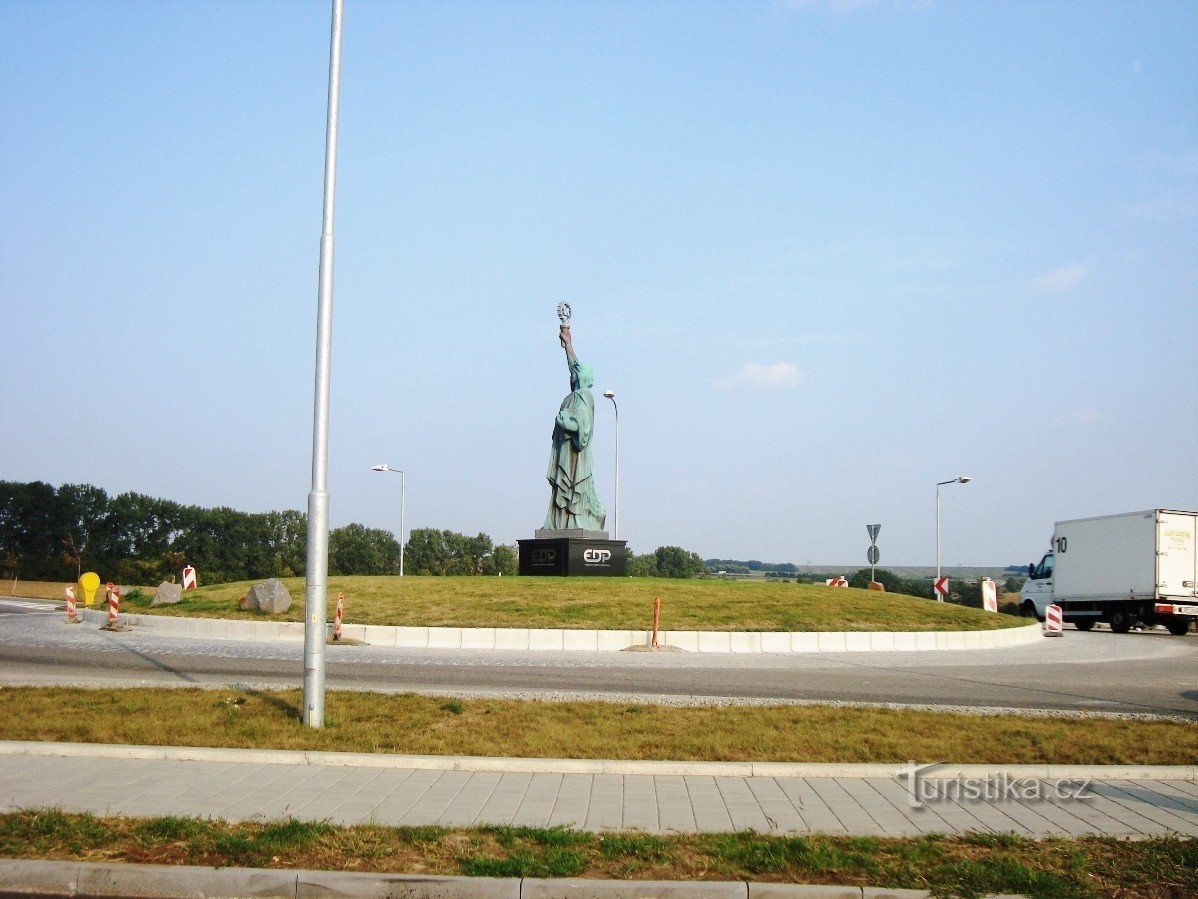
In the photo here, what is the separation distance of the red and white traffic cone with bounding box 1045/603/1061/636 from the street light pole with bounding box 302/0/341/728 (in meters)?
26.2

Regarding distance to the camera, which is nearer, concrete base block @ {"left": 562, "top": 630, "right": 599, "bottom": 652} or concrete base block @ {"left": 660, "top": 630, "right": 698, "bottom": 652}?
concrete base block @ {"left": 562, "top": 630, "right": 599, "bottom": 652}

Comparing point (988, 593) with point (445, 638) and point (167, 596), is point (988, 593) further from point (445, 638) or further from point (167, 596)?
point (167, 596)

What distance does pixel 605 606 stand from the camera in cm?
2698

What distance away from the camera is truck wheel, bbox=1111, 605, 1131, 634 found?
34.0 m

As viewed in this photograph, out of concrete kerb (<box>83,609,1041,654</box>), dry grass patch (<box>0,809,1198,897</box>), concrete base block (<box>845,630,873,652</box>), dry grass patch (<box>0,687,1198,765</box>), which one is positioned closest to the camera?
dry grass patch (<box>0,809,1198,897</box>)

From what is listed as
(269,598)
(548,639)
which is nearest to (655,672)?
(548,639)

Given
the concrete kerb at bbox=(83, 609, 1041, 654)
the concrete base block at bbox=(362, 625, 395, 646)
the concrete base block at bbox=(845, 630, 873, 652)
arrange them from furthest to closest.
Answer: the concrete base block at bbox=(845, 630, 873, 652)
the concrete base block at bbox=(362, 625, 395, 646)
the concrete kerb at bbox=(83, 609, 1041, 654)

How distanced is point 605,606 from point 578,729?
53.4ft

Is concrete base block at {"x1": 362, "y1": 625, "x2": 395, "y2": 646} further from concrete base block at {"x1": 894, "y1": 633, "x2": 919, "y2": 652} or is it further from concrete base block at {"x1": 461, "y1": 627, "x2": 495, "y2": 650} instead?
concrete base block at {"x1": 894, "y1": 633, "x2": 919, "y2": 652}

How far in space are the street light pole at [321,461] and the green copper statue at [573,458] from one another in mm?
24658

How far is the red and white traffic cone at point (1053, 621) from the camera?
31.5m

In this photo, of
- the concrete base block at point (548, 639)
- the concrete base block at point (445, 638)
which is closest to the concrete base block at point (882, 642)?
the concrete base block at point (548, 639)

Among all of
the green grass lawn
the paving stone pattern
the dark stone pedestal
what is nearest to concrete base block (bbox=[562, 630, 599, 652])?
the green grass lawn

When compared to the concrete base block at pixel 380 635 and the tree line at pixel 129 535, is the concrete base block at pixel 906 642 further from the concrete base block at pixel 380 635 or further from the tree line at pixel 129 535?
the tree line at pixel 129 535
